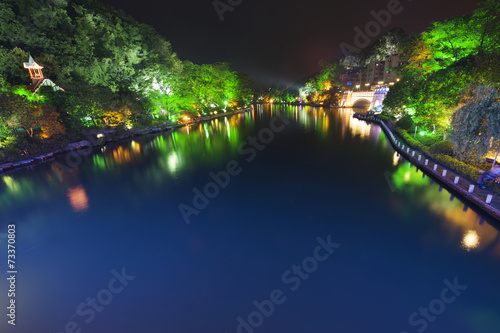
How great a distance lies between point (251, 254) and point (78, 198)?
14.8m

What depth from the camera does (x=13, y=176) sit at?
22.1 meters

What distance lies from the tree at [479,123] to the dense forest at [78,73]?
40900 mm

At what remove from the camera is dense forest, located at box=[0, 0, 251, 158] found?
90.7 feet

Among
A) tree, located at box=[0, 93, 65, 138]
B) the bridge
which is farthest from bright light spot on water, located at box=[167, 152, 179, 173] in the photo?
the bridge

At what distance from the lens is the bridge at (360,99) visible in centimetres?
6819

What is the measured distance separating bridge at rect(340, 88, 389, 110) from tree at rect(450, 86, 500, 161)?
59.8m

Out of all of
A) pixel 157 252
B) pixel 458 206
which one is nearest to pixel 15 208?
pixel 157 252

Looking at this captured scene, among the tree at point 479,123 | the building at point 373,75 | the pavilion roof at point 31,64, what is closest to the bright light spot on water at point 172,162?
the tree at point 479,123

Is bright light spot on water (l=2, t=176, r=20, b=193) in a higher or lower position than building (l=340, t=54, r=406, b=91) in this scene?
lower

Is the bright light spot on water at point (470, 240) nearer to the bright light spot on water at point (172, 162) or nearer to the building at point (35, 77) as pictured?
the bright light spot on water at point (172, 162)

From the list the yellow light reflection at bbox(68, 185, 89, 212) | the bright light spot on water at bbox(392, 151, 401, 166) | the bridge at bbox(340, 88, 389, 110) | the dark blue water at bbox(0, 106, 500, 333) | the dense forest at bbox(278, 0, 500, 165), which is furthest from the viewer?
the bridge at bbox(340, 88, 389, 110)

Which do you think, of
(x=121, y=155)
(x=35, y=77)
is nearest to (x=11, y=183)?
(x=121, y=155)

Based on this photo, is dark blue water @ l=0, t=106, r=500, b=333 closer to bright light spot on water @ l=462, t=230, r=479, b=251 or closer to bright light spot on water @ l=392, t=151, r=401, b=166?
bright light spot on water @ l=462, t=230, r=479, b=251

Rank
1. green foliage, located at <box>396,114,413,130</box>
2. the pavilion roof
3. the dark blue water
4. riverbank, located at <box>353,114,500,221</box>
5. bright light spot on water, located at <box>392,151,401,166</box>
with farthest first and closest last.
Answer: green foliage, located at <box>396,114,413,130</box> < the pavilion roof < bright light spot on water, located at <box>392,151,401,166</box> < riverbank, located at <box>353,114,500,221</box> < the dark blue water
